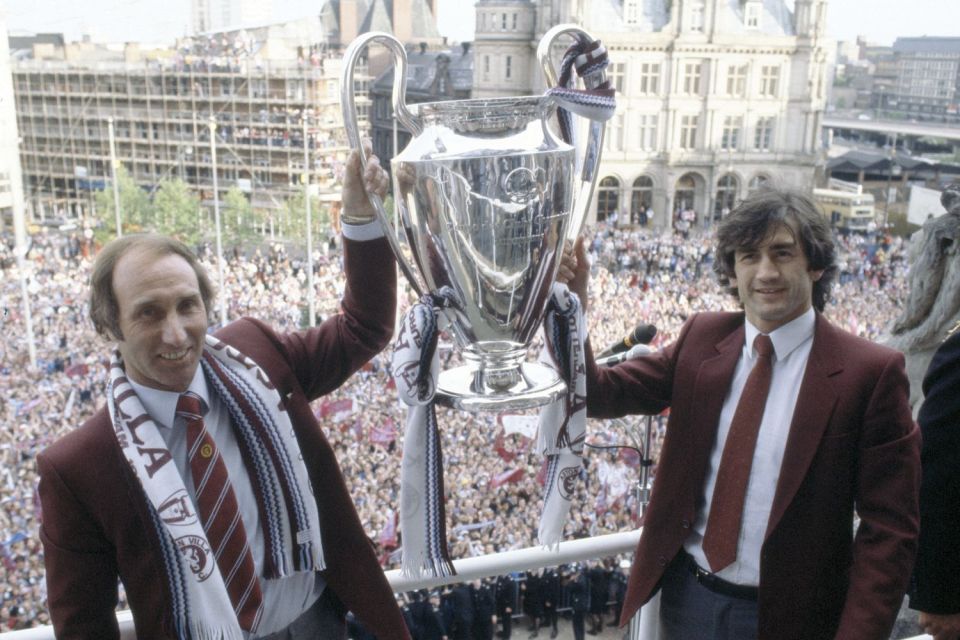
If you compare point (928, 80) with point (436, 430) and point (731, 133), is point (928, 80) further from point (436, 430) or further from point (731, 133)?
point (436, 430)

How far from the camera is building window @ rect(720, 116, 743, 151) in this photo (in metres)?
23.3

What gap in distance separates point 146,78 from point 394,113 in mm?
23573

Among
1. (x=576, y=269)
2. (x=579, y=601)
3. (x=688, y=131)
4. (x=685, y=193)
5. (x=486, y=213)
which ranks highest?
(x=486, y=213)

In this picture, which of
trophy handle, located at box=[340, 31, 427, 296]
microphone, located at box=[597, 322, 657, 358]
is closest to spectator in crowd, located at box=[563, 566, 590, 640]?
microphone, located at box=[597, 322, 657, 358]

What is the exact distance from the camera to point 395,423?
7.35m

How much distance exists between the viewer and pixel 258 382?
44.3 inches

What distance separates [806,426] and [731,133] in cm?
2372

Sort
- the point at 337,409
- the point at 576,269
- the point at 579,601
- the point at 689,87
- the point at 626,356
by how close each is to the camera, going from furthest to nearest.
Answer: the point at 689,87 < the point at 337,409 < the point at 579,601 < the point at 626,356 < the point at 576,269

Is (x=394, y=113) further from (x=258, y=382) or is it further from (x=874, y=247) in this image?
(x=874, y=247)

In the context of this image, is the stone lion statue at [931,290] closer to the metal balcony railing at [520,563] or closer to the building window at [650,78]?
the metal balcony railing at [520,563]

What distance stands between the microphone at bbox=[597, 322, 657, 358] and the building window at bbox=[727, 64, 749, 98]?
2336 centimetres

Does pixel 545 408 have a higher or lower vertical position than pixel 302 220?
higher

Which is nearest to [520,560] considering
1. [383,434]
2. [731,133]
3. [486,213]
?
[486,213]

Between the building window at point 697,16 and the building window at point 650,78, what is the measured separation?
1.37 meters
